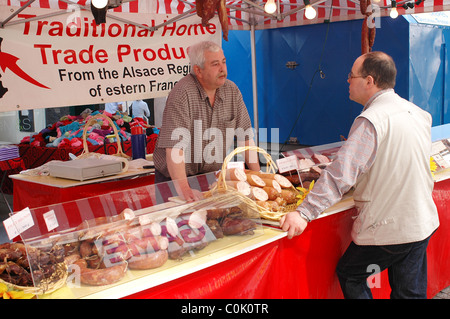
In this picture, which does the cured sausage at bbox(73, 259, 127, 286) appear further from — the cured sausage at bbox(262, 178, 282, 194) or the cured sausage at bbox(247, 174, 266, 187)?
the cured sausage at bbox(262, 178, 282, 194)

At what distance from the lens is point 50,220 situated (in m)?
1.99

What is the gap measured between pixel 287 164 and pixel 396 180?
61 cm

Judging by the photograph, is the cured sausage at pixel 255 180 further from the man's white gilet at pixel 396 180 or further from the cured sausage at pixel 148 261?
the cured sausage at pixel 148 261

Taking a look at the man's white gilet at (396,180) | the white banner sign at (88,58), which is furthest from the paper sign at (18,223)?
the white banner sign at (88,58)

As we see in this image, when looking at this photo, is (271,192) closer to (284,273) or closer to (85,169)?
(284,273)

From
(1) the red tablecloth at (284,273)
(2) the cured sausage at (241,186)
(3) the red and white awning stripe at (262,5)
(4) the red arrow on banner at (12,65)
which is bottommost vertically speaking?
(1) the red tablecloth at (284,273)

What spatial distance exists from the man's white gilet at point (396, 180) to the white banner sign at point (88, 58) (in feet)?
12.4

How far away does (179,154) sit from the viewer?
124 inches

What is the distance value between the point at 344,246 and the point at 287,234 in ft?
1.91

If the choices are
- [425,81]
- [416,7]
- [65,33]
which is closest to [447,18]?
[425,81]

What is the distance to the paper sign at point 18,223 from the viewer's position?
71.4 inches

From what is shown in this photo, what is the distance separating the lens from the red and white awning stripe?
5.71 meters

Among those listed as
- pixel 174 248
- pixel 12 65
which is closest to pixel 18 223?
pixel 174 248
